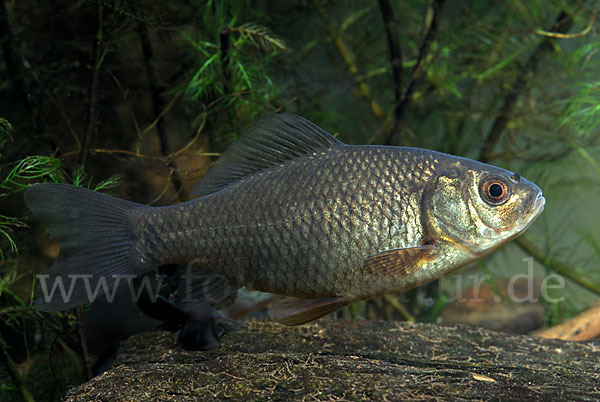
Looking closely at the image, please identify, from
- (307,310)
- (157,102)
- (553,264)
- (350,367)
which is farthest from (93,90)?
(553,264)

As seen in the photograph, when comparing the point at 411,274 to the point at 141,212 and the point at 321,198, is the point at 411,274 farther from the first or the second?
the point at 141,212

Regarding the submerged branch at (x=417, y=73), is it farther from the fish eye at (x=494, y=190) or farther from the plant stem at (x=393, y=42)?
the fish eye at (x=494, y=190)

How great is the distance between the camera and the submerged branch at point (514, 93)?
5904 millimetres

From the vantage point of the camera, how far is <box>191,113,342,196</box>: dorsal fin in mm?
2816

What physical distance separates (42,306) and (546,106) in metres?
6.84

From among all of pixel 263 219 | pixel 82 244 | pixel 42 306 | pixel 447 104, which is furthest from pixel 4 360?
pixel 447 104

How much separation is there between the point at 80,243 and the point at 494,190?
251 centimetres

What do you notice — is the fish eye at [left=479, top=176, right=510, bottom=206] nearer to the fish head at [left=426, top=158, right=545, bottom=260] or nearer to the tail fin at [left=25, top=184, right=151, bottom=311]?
the fish head at [left=426, top=158, right=545, bottom=260]

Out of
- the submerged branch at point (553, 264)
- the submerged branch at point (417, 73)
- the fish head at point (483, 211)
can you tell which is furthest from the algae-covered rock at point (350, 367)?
the submerged branch at point (553, 264)

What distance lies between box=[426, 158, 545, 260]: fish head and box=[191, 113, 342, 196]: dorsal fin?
2.56 feet

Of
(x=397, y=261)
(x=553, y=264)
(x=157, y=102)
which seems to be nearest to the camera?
(x=397, y=261)

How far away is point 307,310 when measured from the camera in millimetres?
2547

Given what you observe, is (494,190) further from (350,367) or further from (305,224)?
(350,367)

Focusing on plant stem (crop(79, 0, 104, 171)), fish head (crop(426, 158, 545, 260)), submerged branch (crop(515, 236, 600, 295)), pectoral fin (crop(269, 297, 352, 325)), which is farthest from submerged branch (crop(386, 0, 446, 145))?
plant stem (crop(79, 0, 104, 171))
